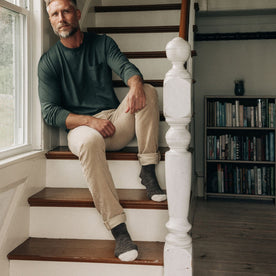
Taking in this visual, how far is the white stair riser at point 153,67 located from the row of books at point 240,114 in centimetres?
164

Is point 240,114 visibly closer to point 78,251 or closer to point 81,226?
point 81,226

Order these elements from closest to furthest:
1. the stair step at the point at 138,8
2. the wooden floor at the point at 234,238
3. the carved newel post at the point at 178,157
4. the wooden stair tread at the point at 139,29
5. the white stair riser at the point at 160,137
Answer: the carved newel post at the point at 178,157 → the wooden floor at the point at 234,238 → the white stair riser at the point at 160,137 → the wooden stair tread at the point at 139,29 → the stair step at the point at 138,8

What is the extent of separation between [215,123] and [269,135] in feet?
2.11

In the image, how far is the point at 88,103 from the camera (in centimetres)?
221

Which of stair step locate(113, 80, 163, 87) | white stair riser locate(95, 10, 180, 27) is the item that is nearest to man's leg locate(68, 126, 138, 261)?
stair step locate(113, 80, 163, 87)

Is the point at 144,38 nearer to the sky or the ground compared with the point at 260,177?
nearer to the sky

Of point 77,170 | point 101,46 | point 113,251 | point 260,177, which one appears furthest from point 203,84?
point 113,251

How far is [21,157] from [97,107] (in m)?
0.60

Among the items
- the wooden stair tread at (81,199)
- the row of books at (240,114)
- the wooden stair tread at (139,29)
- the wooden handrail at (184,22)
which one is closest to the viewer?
the wooden stair tread at (81,199)

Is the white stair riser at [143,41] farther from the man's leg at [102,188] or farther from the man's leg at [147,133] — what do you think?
the man's leg at [102,188]

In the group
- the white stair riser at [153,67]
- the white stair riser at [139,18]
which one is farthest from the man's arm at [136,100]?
the white stair riser at [139,18]

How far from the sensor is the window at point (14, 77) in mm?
1878

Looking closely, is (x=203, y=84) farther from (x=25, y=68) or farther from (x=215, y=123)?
(x=25, y=68)

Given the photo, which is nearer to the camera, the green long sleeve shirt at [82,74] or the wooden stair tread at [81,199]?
the wooden stair tread at [81,199]
